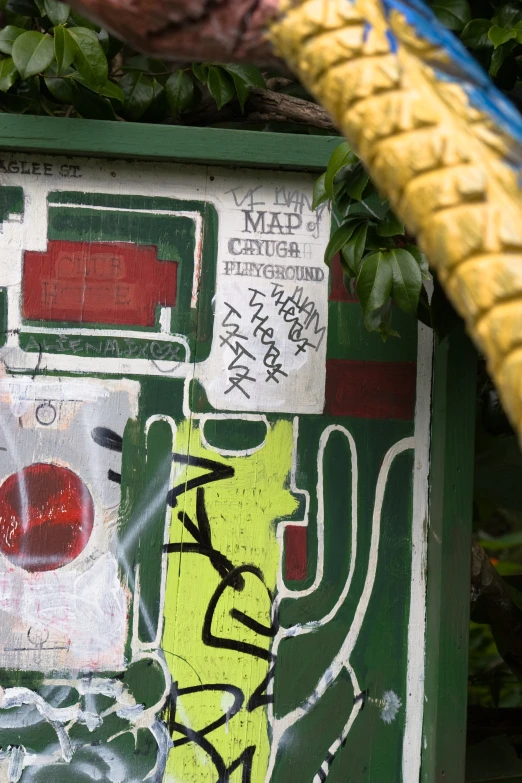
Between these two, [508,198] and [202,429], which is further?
[202,429]

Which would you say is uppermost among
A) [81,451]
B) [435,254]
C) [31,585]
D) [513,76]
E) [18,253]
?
[513,76]

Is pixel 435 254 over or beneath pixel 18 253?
beneath

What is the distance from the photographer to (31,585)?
69.4 inches

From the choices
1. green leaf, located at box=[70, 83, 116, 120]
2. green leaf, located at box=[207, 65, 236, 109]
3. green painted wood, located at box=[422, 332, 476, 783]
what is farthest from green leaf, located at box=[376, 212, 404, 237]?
green leaf, located at box=[70, 83, 116, 120]

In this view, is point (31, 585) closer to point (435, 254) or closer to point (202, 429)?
point (202, 429)

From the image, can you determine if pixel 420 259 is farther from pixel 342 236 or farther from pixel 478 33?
pixel 478 33

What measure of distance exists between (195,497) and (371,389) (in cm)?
49

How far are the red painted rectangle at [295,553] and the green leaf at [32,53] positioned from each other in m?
1.13

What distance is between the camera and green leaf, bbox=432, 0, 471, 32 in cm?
175

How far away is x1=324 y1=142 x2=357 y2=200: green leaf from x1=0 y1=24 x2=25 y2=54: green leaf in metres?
0.73

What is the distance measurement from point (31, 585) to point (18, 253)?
75 cm

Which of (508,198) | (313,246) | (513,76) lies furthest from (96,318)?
(508,198)

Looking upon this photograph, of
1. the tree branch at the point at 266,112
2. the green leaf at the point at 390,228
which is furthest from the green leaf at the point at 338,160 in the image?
the tree branch at the point at 266,112

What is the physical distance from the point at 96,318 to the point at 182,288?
0.21 m
